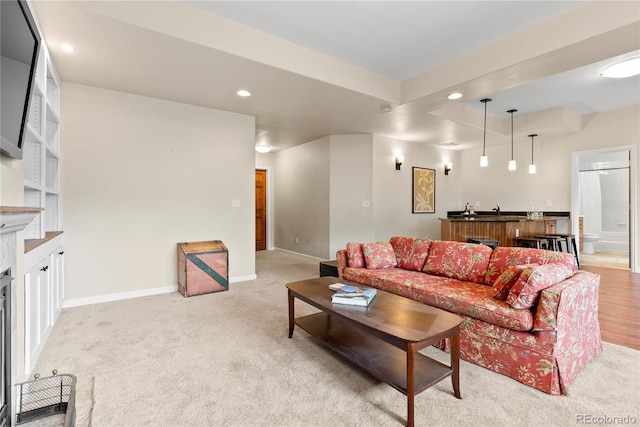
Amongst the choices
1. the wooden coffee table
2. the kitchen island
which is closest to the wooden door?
the kitchen island

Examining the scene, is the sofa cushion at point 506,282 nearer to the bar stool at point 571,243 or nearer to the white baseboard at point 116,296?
the white baseboard at point 116,296

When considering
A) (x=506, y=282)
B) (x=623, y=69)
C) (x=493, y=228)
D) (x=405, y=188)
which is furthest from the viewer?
(x=405, y=188)

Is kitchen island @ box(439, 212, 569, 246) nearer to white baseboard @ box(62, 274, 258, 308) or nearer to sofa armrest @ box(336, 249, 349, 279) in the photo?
sofa armrest @ box(336, 249, 349, 279)

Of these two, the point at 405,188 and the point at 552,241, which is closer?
the point at 552,241

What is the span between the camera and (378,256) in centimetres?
336

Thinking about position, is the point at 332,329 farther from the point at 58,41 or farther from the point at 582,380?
the point at 58,41

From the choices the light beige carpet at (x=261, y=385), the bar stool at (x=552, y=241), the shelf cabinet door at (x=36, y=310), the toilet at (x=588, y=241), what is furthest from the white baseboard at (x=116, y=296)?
the toilet at (x=588, y=241)

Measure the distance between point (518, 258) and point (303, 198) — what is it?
4.60 m

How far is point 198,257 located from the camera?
12.5 feet

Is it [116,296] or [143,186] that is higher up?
[143,186]

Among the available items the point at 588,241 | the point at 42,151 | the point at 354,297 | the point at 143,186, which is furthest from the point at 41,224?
the point at 588,241

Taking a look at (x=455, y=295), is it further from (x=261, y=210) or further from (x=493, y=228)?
(x=261, y=210)

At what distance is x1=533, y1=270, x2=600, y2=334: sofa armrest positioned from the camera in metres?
1.80

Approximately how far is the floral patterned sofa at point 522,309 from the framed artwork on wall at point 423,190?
3.69m
